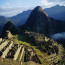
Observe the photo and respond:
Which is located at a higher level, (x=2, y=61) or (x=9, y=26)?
(x=9, y=26)

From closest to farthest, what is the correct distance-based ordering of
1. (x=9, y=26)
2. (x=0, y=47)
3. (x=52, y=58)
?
1. (x=0, y=47)
2. (x=52, y=58)
3. (x=9, y=26)

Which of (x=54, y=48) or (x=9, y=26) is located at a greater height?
(x=9, y=26)

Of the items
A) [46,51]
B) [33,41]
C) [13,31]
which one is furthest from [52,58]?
[13,31]

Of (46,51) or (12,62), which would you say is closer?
(12,62)

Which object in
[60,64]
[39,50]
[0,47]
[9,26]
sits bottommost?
[60,64]

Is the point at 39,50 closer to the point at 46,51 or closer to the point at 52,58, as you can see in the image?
the point at 46,51

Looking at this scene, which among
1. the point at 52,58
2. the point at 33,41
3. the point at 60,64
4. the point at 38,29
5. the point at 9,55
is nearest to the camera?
the point at 9,55

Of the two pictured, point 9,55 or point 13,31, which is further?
point 13,31

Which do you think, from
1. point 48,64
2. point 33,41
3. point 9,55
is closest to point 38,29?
point 33,41

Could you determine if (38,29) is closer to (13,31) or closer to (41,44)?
(13,31)
